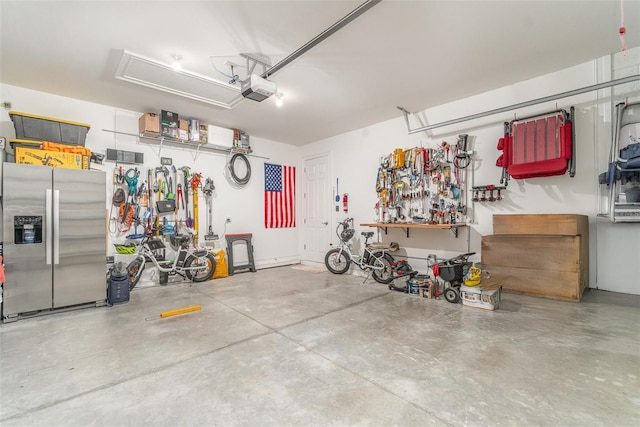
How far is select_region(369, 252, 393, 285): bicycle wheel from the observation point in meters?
5.12

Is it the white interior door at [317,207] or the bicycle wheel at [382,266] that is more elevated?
the white interior door at [317,207]

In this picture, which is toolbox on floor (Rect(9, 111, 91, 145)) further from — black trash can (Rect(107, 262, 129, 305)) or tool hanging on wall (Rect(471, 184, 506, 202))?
tool hanging on wall (Rect(471, 184, 506, 202))

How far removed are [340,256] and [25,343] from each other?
4750 mm

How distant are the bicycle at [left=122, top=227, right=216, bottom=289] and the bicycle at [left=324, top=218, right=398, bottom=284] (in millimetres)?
2512

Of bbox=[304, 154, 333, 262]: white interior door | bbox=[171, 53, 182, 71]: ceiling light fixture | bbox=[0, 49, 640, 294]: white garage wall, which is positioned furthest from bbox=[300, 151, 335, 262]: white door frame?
bbox=[171, 53, 182, 71]: ceiling light fixture

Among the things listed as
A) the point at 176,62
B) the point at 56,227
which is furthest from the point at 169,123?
the point at 56,227

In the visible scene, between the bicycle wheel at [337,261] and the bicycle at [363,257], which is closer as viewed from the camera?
the bicycle at [363,257]

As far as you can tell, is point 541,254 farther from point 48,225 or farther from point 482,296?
point 48,225

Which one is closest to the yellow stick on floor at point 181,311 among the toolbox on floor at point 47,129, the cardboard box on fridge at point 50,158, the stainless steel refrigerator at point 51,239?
the stainless steel refrigerator at point 51,239

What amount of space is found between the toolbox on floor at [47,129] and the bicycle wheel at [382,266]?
504 cm

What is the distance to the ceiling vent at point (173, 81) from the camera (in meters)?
3.50

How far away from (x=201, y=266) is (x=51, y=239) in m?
2.20

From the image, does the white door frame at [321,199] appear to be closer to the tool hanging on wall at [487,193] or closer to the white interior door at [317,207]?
the white interior door at [317,207]

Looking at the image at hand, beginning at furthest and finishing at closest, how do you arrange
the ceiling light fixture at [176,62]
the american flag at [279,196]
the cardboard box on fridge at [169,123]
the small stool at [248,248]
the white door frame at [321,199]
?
the american flag at [279,196] → the white door frame at [321,199] → the small stool at [248,248] → the cardboard box on fridge at [169,123] → the ceiling light fixture at [176,62]
